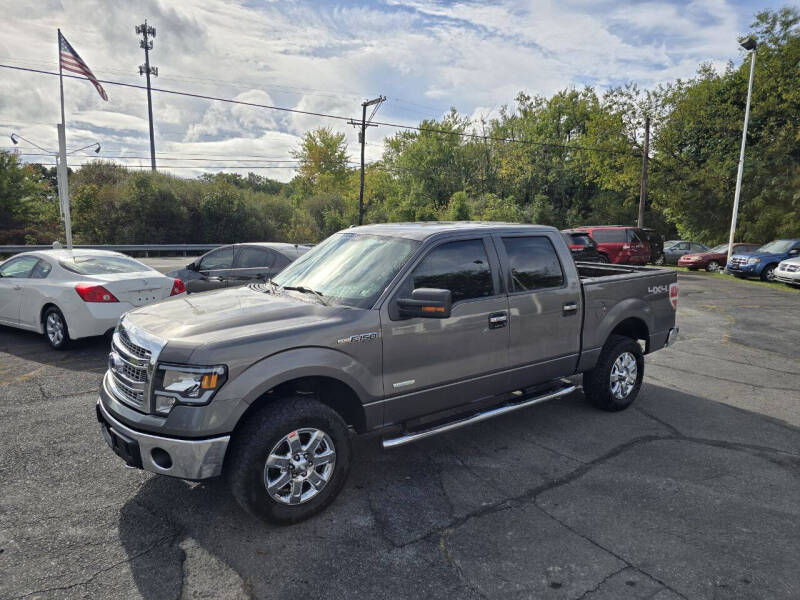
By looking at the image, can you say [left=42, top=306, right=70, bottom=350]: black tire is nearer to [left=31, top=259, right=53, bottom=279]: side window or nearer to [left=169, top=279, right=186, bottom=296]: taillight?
[left=31, top=259, right=53, bottom=279]: side window

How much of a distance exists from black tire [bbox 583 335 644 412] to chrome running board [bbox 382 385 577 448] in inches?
17.8

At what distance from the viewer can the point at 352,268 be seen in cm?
409

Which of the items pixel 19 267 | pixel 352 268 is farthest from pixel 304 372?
pixel 19 267

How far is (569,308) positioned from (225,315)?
2979 mm

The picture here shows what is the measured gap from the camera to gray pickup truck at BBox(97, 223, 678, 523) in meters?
3.07

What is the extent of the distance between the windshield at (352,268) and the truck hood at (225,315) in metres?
0.21

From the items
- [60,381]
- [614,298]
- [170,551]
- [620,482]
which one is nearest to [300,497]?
[170,551]

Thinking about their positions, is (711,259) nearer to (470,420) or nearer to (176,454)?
(470,420)

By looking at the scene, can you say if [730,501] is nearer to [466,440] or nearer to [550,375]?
[550,375]

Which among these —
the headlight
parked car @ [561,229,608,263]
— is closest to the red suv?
parked car @ [561,229,608,263]

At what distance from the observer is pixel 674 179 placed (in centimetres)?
3141

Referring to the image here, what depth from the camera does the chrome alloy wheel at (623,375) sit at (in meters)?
5.32

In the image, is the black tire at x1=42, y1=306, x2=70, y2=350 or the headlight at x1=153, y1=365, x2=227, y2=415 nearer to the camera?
the headlight at x1=153, y1=365, x2=227, y2=415

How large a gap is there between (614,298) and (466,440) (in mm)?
2061
